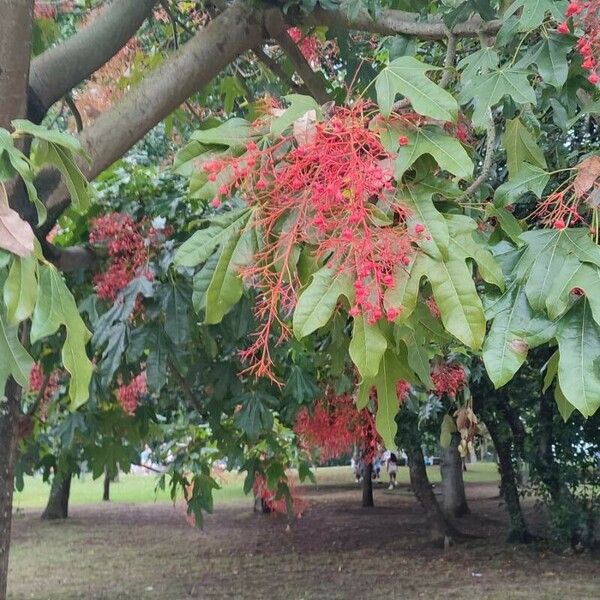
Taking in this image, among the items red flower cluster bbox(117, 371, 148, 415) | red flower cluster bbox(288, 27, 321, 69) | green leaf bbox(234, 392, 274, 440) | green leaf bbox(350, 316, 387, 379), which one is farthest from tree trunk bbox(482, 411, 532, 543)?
green leaf bbox(350, 316, 387, 379)

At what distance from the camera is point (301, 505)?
29.4 ft

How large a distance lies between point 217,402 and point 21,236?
280 cm

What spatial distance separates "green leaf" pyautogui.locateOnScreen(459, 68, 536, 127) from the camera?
1970mm

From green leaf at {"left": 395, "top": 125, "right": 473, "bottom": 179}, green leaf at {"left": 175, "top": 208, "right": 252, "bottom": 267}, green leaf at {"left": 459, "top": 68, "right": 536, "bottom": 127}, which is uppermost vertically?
green leaf at {"left": 459, "top": 68, "right": 536, "bottom": 127}

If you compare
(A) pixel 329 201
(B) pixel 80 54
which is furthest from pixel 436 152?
(B) pixel 80 54

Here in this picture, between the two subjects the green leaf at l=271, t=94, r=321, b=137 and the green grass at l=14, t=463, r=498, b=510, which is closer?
the green leaf at l=271, t=94, r=321, b=137

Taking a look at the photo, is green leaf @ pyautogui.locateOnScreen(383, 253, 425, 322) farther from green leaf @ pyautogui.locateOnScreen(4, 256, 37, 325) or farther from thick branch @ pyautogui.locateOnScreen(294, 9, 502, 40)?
thick branch @ pyautogui.locateOnScreen(294, 9, 502, 40)

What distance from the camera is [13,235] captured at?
1522 mm

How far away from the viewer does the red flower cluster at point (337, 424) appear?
505cm

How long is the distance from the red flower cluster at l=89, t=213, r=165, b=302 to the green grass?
1065cm

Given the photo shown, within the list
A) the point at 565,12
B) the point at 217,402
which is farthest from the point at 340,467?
the point at 565,12

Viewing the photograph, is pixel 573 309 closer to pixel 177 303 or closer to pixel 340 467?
pixel 177 303

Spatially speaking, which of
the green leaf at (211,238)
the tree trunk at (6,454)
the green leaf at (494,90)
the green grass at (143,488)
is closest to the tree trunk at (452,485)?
the green grass at (143,488)

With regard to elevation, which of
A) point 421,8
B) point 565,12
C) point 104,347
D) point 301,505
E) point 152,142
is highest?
point 152,142
